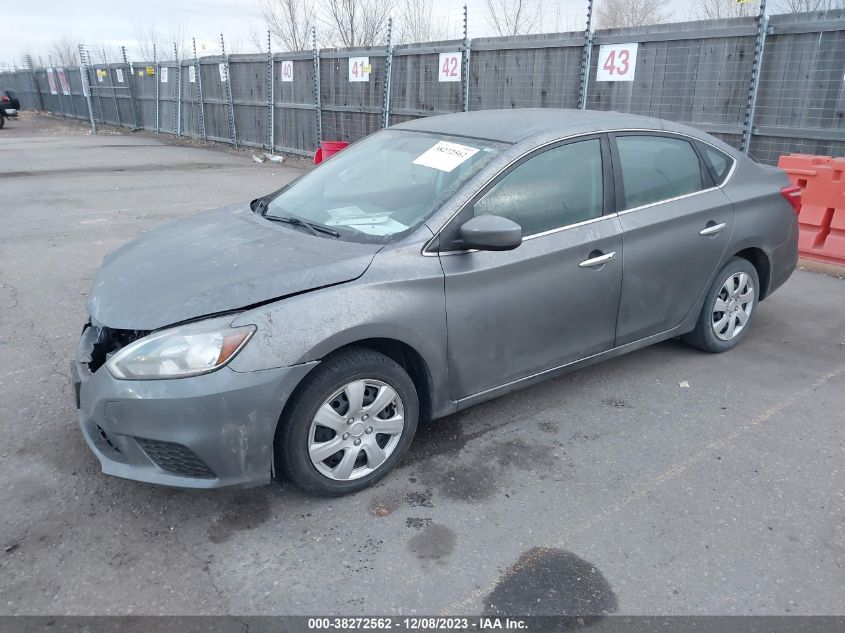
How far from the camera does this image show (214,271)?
3.10 metres

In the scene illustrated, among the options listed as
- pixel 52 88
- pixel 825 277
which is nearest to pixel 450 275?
pixel 825 277

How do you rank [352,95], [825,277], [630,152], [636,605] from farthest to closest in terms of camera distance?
[352,95] < [825,277] < [630,152] < [636,605]

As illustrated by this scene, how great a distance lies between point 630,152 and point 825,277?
3.95 meters

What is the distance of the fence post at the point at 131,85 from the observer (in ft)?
85.3

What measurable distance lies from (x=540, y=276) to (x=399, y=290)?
0.85 metres

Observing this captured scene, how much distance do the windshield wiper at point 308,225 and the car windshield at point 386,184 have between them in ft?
0.12

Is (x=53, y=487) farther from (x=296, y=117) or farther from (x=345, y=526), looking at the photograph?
(x=296, y=117)

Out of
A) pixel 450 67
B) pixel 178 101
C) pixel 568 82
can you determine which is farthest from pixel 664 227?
pixel 178 101

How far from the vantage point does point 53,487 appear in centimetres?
321

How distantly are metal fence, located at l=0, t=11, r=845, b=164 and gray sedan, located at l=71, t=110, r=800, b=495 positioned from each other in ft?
13.9

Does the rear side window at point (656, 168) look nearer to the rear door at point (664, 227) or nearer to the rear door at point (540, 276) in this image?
the rear door at point (664, 227)

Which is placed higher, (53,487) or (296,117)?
(296,117)

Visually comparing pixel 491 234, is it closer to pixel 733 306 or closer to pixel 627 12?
pixel 733 306

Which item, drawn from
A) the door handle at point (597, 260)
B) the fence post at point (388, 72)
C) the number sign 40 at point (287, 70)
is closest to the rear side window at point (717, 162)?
the door handle at point (597, 260)
